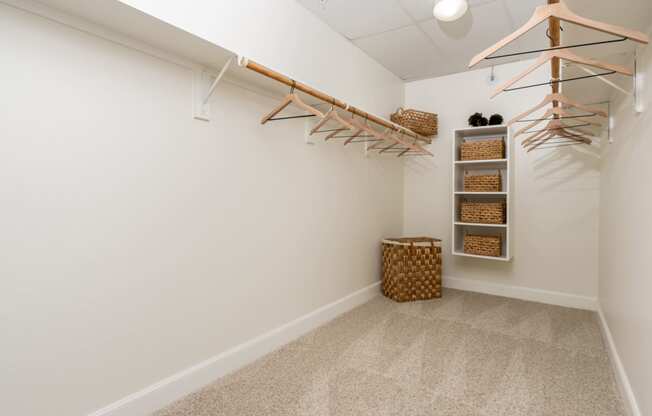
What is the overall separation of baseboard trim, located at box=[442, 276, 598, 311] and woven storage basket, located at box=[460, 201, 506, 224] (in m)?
0.75

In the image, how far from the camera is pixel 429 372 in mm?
2018

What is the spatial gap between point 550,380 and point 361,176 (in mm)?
2057

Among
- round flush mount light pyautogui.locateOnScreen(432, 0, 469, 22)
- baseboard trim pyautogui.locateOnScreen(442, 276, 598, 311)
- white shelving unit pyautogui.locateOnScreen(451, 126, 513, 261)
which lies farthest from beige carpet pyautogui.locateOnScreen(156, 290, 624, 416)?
round flush mount light pyautogui.locateOnScreen(432, 0, 469, 22)

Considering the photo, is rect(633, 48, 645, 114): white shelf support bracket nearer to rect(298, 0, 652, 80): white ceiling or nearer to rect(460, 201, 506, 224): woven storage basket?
rect(298, 0, 652, 80): white ceiling

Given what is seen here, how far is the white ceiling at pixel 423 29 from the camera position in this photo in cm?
239

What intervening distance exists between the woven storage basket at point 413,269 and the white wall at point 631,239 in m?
1.30

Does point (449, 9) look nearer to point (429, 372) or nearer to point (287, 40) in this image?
point (287, 40)

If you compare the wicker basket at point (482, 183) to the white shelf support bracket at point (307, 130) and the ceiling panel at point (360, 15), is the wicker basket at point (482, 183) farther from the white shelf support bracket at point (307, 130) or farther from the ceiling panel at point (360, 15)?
the white shelf support bracket at point (307, 130)

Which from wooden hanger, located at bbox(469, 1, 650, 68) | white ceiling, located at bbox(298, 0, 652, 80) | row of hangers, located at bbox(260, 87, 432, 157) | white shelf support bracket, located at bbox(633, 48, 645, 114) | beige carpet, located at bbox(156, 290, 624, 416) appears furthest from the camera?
white ceiling, located at bbox(298, 0, 652, 80)

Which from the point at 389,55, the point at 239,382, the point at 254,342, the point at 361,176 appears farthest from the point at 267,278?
the point at 389,55

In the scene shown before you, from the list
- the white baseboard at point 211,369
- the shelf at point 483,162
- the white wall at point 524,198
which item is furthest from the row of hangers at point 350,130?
the white baseboard at point 211,369

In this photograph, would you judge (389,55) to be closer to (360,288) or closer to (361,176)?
(361,176)

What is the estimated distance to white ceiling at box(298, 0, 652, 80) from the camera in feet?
→ 7.84

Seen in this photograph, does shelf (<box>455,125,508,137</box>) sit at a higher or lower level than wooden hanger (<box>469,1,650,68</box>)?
higher
